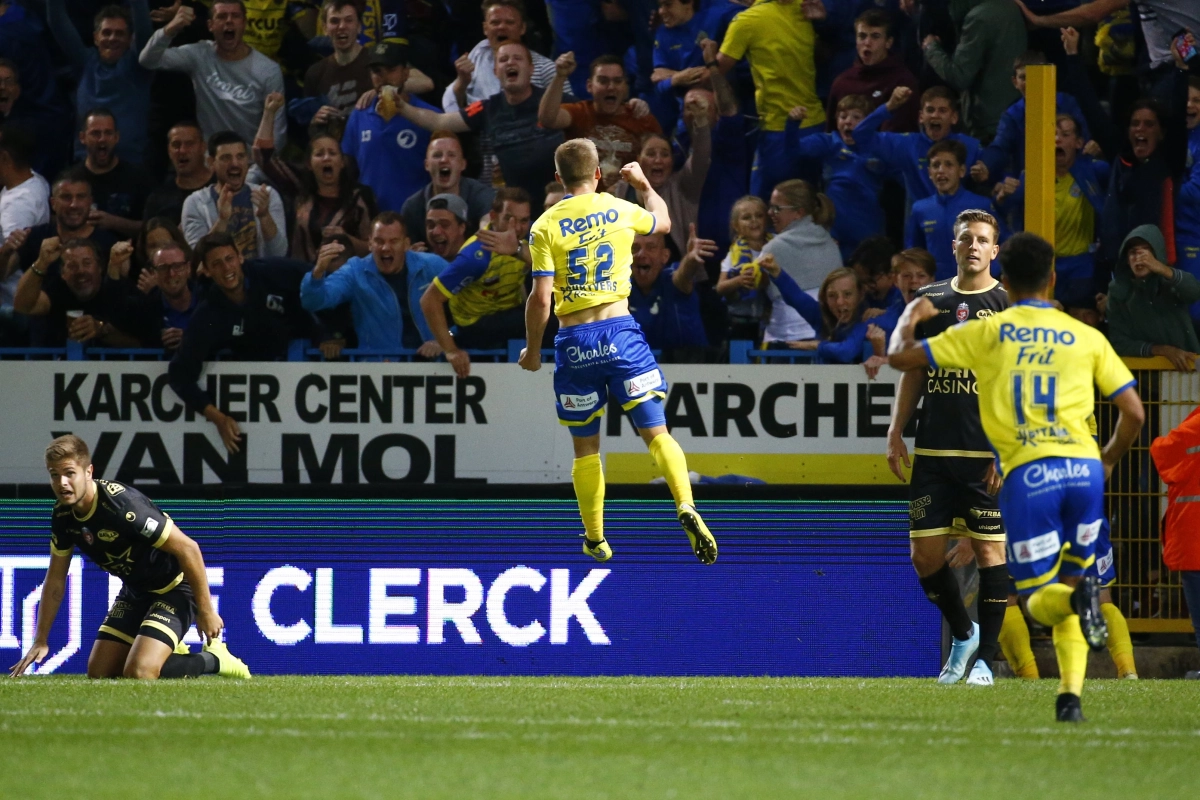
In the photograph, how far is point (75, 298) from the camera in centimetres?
1102

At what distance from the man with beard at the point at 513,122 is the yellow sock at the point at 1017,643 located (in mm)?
4741

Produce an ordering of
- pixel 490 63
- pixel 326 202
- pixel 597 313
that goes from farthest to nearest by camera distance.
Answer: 1. pixel 490 63
2. pixel 326 202
3. pixel 597 313

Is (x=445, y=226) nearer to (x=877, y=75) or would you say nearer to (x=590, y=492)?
(x=877, y=75)

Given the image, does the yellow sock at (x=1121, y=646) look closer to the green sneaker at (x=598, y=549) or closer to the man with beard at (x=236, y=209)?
the green sneaker at (x=598, y=549)

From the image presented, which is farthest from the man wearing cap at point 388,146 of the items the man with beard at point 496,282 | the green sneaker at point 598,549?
the green sneaker at point 598,549

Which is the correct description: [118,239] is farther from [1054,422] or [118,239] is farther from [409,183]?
[1054,422]

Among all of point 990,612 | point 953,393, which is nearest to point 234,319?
point 953,393

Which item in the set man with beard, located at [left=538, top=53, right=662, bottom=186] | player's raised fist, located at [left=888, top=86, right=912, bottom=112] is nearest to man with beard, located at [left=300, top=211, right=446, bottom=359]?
man with beard, located at [left=538, top=53, right=662, bottom=186]

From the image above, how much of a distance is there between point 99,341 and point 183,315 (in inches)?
23.7

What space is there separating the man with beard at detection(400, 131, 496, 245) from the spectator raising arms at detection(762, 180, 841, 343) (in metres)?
2.12

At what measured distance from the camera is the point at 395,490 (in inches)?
396

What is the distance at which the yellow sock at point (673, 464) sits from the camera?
7.79 metres

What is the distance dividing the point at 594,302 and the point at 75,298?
16.2ft

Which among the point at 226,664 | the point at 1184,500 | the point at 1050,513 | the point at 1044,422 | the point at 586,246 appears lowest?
the point at 226,664
